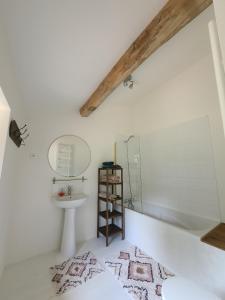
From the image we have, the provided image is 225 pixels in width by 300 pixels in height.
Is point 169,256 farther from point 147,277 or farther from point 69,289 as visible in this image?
point 69,289

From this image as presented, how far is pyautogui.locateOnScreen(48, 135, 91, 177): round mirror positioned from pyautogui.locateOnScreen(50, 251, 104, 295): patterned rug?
1281 millimetres

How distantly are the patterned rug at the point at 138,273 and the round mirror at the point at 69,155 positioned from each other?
4.90 feet

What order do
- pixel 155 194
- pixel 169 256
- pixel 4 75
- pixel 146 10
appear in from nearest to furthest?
pixel 146 10
pixel 4 75
pixel 169 256
pixel 155 194

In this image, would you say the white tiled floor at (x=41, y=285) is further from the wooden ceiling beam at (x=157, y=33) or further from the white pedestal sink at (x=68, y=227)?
the wooden ceiling beam at (x=157, y=33)

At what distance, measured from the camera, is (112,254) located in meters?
2.20

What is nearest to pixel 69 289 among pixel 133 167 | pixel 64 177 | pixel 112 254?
pixel 112 254

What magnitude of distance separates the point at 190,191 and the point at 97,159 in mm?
1701

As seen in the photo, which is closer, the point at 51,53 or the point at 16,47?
the point at 16,47

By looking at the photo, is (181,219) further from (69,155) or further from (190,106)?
(69,155)

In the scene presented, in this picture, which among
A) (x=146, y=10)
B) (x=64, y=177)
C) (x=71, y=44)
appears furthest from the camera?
(x=64, y=177)

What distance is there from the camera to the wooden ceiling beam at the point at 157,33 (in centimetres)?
104

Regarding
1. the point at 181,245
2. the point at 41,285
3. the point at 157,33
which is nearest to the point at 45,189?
the point at 41,285

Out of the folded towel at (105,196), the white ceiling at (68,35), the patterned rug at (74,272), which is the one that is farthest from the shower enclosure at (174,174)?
the white ceiling at (68,35)

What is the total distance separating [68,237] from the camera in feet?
7.43
